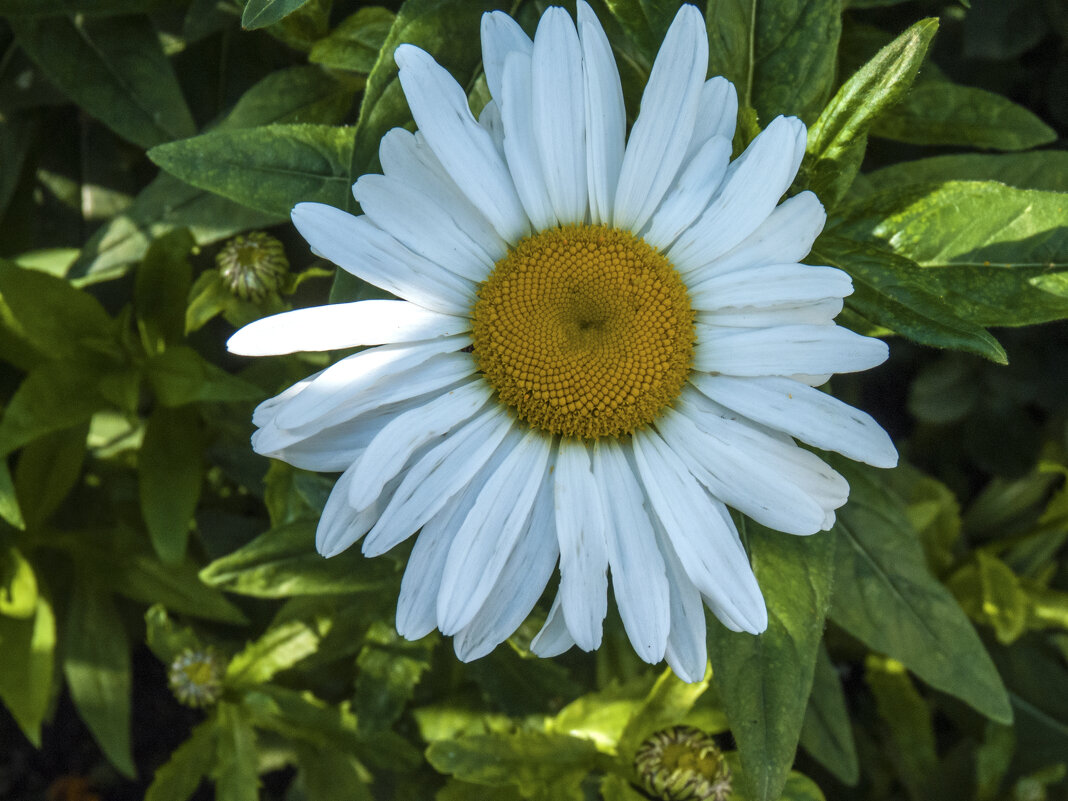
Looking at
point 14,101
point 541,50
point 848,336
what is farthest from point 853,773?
point 14,101

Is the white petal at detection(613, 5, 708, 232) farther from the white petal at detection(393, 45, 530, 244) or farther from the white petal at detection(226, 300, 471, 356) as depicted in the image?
the white petal at detection(226, 300, 471, 356)

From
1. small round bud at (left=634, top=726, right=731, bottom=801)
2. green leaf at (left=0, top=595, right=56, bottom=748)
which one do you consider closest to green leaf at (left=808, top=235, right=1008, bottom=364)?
small round bud at (left=634, top=726, right=731, bottom=801)

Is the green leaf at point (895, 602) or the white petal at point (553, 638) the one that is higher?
the white petal at point (553, 638)

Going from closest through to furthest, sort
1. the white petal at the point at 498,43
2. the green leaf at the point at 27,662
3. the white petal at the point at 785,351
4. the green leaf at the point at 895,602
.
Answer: the white petal at the point at 785,351, the white petal at the point at 498,43, the green leaf at the point at 895,602, the green leaf at the point at 27,662

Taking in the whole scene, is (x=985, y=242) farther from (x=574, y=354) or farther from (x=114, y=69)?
(x=114, y=69)

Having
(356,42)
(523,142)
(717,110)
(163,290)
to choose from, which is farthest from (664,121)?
(163,290)

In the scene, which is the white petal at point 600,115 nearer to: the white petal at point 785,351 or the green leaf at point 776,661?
the white petal at point 785,351

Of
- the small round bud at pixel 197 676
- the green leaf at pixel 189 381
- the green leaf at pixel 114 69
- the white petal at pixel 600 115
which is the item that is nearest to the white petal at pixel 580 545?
the white petal at pixel 600 115

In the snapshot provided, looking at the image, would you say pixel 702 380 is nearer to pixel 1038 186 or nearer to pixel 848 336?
pixel 848 336
